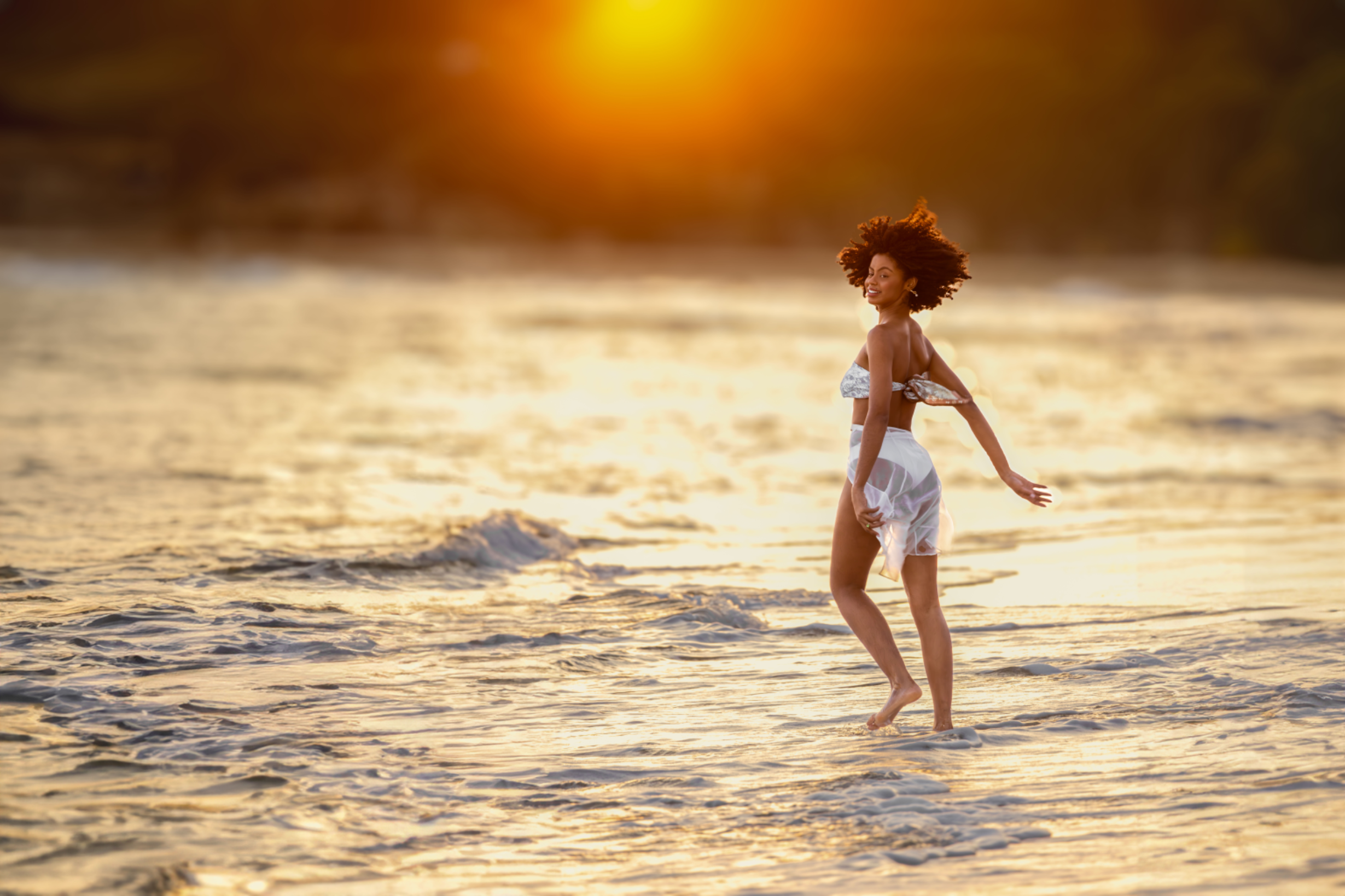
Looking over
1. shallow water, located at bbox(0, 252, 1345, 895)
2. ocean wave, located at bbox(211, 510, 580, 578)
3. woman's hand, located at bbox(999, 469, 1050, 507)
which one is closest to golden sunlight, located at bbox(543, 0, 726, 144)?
shallow water, located at bbox(0, 252, 1345, 895)

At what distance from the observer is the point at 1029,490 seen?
514 cm

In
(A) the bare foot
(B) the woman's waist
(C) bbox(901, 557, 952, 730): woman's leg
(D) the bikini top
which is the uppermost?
(D) the bikini top

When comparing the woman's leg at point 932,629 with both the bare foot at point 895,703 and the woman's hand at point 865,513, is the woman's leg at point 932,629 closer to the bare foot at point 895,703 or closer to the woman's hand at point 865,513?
the bare foot at point 895,703

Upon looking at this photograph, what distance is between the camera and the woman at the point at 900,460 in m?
5.09

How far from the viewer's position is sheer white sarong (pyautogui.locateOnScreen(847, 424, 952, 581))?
16.7 feet

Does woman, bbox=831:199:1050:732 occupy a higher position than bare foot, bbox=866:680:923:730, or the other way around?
woman, bbox=831:199:1050:732

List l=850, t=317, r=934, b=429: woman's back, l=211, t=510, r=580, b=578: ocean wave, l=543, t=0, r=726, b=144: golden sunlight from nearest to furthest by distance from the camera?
l=850, t=317, r=934, b=429: woman's back → l=211, t=510, r=580, b=578: ocean wave → l=543, t=0, r=726, b=144: golden sunlight

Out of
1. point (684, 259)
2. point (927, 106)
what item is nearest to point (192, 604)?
point (684, 259)

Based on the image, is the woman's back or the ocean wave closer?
the woman's back

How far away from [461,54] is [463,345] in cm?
10028

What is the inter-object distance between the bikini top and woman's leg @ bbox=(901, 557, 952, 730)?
0.54m

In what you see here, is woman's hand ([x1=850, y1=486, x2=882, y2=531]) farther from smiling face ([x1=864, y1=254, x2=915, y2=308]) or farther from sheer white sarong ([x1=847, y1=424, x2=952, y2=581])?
smiling face ([x1=864, y1=254, x2=915, y2=308])

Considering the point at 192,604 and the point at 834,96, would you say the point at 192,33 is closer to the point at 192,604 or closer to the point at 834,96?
the point at 834,96

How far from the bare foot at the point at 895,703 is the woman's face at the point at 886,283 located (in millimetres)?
1298
